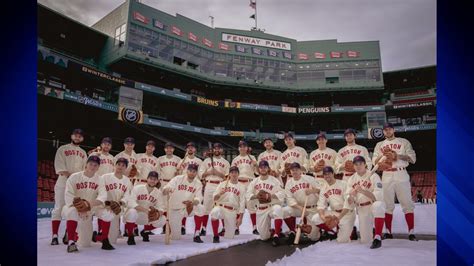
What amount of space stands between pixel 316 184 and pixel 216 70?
2555cm

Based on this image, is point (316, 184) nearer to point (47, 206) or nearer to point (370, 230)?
point (370, 230)

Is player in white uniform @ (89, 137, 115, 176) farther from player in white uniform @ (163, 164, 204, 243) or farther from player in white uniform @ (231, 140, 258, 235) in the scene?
player in white uniform @ (231, 140, 258, 235)

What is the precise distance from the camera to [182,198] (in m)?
6.98

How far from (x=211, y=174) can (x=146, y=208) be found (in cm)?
217

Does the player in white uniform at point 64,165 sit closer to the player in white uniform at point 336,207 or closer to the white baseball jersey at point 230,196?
the white baseball jersey at point 230,196

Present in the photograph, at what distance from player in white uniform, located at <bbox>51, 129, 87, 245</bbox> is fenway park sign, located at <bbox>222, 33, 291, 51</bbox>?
1116 inches

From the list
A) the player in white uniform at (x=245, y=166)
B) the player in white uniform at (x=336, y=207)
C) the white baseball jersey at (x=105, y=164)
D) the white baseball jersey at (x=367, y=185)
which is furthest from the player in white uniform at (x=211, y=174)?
the white baseball jersey at (x=367, y=185)

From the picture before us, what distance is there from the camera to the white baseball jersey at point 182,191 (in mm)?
6941

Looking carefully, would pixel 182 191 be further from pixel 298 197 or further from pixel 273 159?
pixel 273 159

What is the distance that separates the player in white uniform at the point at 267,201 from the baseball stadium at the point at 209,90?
10.7 metres

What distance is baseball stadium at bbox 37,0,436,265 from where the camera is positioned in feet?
69.4

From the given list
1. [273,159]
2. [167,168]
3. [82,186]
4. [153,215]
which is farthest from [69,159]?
[273,159]

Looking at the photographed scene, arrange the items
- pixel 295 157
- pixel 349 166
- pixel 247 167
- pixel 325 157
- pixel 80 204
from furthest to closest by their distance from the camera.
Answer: pixel 247 167, pixel 295 157, pixel 325 157, pixel 349 166, pixel 80 204
